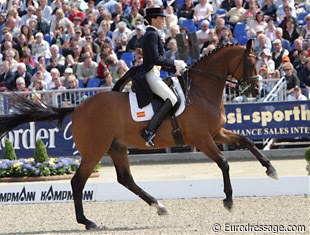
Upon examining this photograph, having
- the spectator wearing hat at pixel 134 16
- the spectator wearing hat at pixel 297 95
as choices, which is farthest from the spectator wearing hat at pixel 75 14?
the spectator wearing hat at pixel 297 95

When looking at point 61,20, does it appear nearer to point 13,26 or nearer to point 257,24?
point 13,26

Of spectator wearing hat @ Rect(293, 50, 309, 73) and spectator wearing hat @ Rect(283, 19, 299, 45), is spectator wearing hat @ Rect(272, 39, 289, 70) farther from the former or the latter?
spectator wearing hat @ Rect(283, 19, 299, 45)

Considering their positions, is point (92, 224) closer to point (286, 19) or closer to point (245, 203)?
point (245, 203)

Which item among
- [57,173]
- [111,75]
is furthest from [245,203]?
[111,75]

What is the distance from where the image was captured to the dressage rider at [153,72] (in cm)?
1098

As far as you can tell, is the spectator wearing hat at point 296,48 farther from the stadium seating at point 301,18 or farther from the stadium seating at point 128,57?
the stadium seating at point 128,57

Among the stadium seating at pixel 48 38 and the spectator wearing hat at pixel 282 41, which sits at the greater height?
the spectator wearing hat at pixel 282 41

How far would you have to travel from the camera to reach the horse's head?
441 inches

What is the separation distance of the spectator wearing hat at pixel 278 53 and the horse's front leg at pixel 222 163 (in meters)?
8.55

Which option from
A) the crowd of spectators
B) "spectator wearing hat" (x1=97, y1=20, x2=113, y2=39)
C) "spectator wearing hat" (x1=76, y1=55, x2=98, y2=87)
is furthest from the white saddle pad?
"spectator wearing hat" (x1=97, y1=20, x2=113, y2=39)

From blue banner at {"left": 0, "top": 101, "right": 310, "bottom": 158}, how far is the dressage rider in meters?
7.27

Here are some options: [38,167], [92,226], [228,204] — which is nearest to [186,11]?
[38,167]

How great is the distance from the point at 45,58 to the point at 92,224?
39.3ft

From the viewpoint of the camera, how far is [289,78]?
60.6 ft
